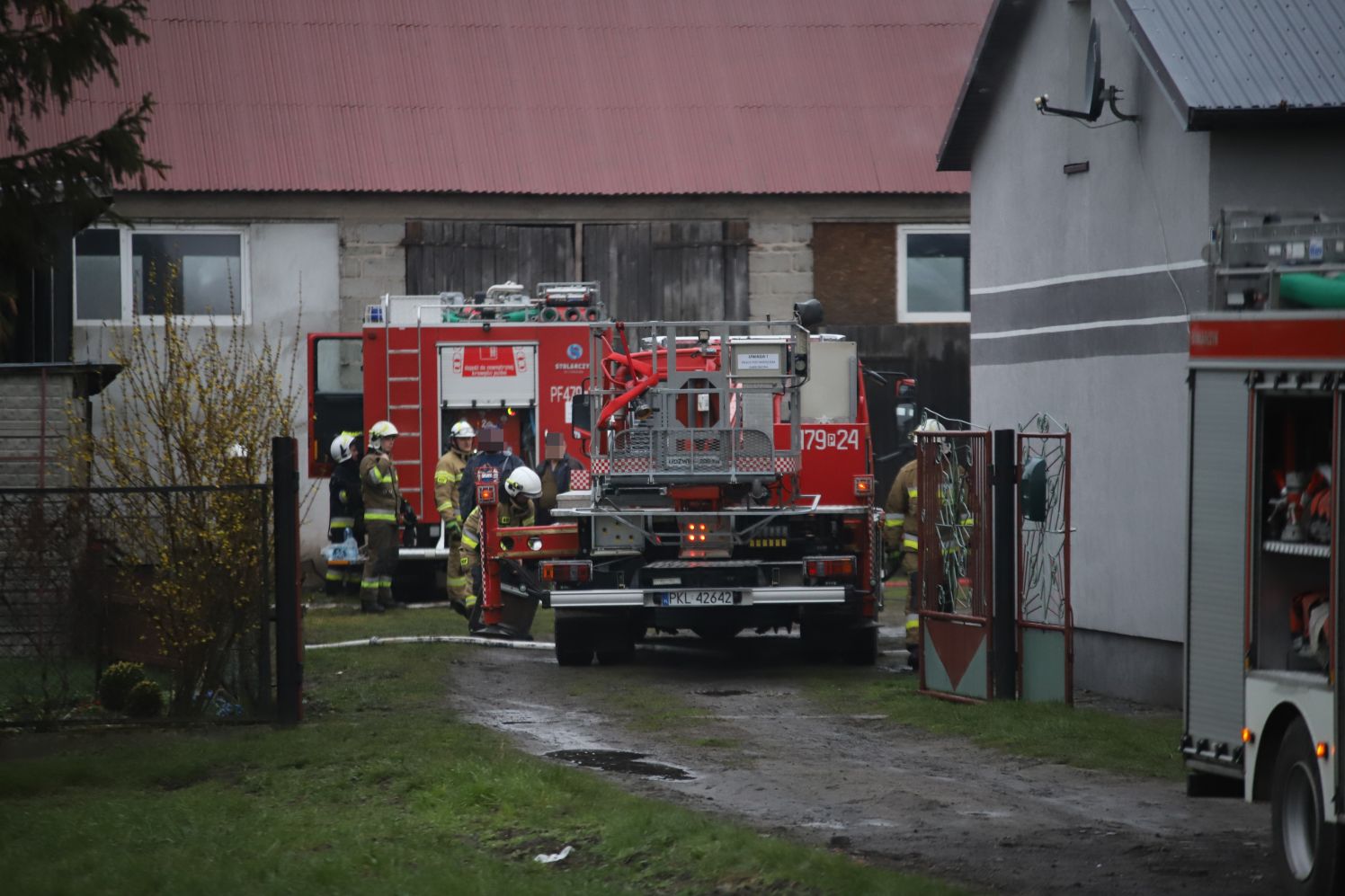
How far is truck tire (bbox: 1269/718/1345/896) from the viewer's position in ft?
24.0

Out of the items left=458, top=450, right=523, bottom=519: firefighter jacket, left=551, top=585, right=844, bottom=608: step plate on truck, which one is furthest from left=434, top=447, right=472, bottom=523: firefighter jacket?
left=551, top=585, right=844, bottom=608: step plate on truck

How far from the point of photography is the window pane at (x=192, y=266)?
1017 inches

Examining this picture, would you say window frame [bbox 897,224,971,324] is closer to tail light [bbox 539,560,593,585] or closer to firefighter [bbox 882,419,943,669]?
firefighter [bbox 882,419,943,669]

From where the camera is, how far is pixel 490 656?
659 inches

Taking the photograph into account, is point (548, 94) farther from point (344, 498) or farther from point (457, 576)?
point (457, 576)

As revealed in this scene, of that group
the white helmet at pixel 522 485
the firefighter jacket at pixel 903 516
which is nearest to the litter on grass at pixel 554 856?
the firefighter jacket at pixel 903 516

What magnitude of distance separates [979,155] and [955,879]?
34.7 feet

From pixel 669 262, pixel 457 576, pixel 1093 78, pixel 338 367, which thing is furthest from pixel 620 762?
pixel 669 262

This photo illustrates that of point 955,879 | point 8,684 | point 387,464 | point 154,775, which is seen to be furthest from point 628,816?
point 387,464

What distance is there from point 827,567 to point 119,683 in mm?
5497

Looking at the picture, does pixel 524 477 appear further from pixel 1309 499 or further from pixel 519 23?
pixel 519 23

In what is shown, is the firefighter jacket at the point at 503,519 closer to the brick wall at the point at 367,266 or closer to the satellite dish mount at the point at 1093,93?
the satellite dish mount at the point at 1093,93

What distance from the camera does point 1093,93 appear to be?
14.5 metres

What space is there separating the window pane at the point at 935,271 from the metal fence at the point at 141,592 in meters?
16.3
